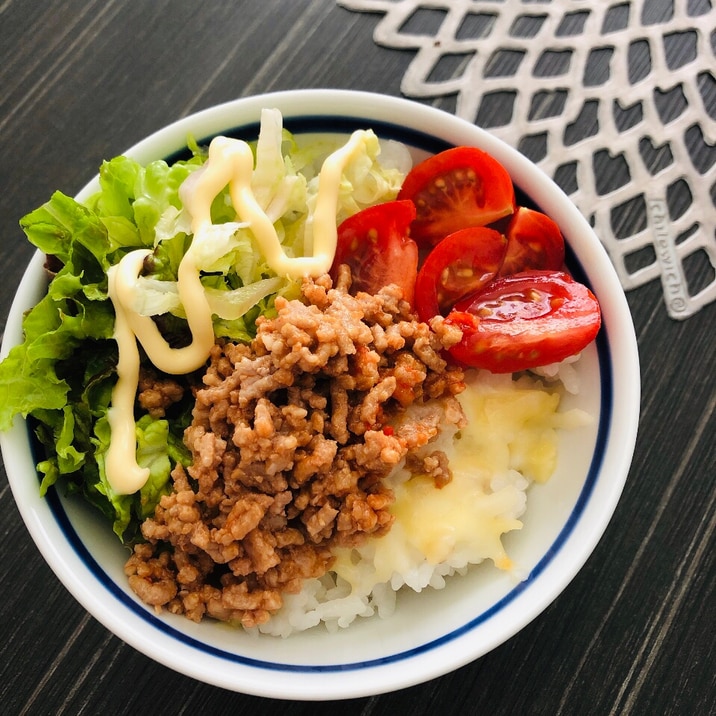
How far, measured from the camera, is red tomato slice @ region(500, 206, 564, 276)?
2176 mm

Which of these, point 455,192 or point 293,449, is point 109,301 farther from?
point 455,192

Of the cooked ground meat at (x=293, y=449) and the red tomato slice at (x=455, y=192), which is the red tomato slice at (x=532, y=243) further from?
the cooked ground meat at (x=293, y=449)

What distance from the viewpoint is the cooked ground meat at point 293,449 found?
75.3 inches

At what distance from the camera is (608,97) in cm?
281

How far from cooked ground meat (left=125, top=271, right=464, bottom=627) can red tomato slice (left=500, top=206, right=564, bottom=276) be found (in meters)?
0.38

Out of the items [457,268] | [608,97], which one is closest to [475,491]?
[457,268]

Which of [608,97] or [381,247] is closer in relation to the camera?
[381,247]

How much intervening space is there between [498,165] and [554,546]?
114 centimetres

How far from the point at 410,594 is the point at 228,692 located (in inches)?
29.3

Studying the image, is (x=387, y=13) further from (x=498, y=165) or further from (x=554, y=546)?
(x=554, y=546)

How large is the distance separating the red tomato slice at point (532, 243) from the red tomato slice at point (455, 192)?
6 centimetres

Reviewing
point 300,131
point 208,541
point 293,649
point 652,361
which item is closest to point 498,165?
point 300,131

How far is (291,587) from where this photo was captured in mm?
2029

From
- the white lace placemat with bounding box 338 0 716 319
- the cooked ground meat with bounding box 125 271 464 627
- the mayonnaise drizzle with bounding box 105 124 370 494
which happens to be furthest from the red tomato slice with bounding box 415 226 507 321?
the white lace placemat with bounding box 338 0 716 319
